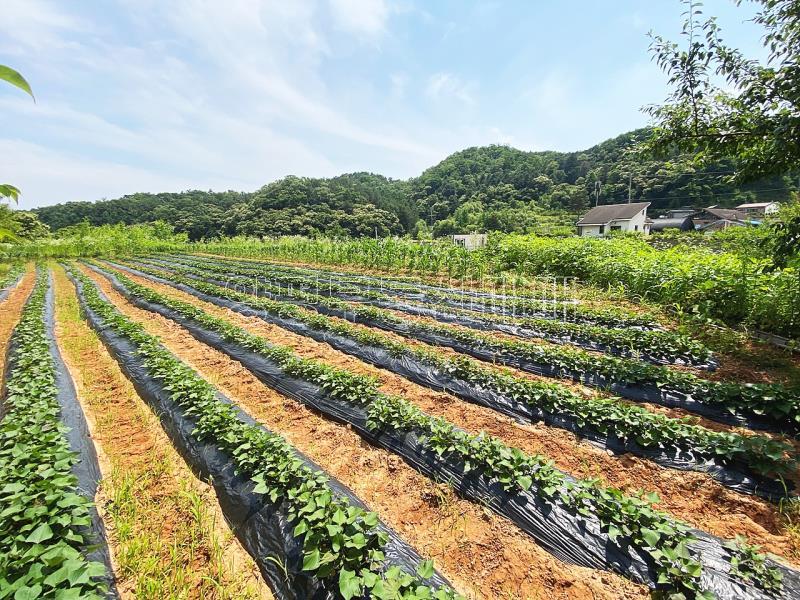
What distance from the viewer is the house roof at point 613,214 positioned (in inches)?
1900

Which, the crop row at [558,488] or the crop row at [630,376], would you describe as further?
the crop row at [630,376]

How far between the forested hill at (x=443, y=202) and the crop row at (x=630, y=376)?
4555 cm

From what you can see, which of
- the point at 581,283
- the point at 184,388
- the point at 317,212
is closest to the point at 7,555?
the point at 184,388

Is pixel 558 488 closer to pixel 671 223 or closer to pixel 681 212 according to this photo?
pixel 671 223

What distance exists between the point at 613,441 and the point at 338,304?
7548mm

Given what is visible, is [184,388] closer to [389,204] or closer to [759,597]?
[759,597]

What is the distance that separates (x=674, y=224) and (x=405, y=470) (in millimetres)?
60861

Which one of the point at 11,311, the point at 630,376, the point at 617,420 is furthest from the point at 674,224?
the point at 11,311

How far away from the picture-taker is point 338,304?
392 inches

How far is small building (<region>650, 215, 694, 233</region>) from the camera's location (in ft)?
156

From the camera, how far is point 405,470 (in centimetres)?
376

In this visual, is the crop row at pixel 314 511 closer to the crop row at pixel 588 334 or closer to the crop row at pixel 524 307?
the crop row at pixel 588 334

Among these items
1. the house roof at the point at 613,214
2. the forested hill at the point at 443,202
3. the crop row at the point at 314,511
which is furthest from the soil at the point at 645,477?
the house roof at the point at 613,214

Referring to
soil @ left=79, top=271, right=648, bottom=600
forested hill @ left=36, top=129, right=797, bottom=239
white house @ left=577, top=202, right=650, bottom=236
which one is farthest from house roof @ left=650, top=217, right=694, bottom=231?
soil @ left=79, top=271, right=648, bottom=600
